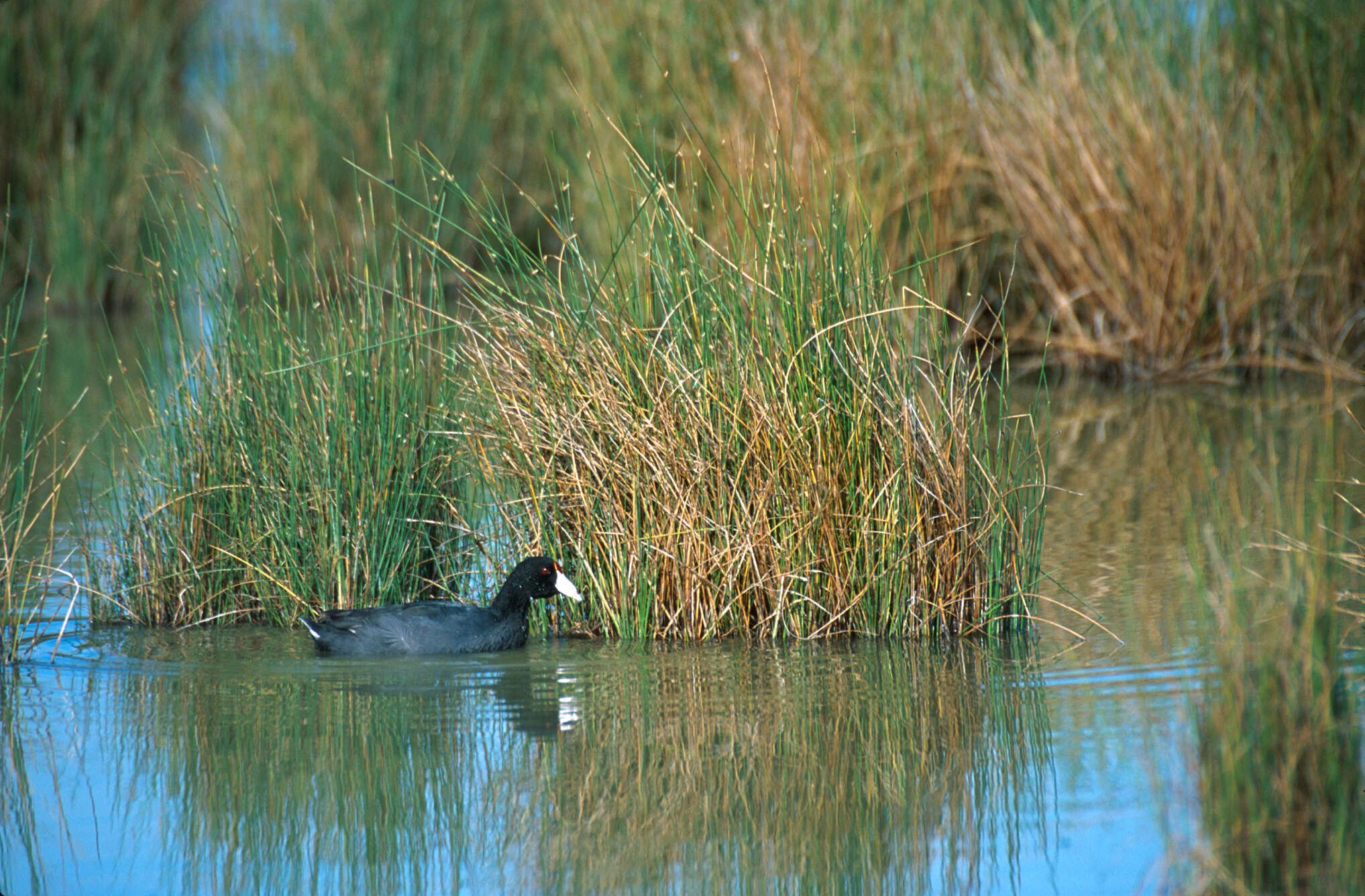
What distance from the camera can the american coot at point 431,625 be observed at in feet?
16.6

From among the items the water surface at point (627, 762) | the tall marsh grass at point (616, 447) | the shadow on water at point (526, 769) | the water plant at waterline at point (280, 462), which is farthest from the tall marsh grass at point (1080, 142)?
the shadow on water at point (526, 769)

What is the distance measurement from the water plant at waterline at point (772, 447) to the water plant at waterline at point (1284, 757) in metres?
1.95

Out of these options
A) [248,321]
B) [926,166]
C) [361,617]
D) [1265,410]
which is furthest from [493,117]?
[361,617]

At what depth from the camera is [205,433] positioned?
568 centimetres

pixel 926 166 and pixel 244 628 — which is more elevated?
pixel 926 166

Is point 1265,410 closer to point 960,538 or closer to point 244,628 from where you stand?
point 960,538

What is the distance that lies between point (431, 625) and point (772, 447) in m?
1.24

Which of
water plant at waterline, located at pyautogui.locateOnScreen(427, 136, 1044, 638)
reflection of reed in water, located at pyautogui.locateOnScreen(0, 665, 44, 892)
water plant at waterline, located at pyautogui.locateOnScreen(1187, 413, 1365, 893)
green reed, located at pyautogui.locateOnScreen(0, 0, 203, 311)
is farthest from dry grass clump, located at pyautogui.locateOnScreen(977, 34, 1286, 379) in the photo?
green reed, located at pyautogui.locateOnScreen(0, 0, 203, 311)

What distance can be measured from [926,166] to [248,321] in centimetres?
568

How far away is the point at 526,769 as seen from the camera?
4121mm

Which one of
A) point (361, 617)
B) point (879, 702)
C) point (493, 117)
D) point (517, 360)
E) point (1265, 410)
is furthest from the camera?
point (493, 117)

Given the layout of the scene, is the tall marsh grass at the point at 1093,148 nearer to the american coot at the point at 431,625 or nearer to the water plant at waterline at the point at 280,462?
the water plant at waterline at the point at 280,462

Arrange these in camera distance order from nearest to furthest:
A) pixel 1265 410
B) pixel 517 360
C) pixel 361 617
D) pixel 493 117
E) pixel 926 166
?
pixel 361 617 → pixel 517 360 → pixel 1265 410 → pixel 926 166 → pixel 493 117

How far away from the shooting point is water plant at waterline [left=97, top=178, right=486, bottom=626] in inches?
218
